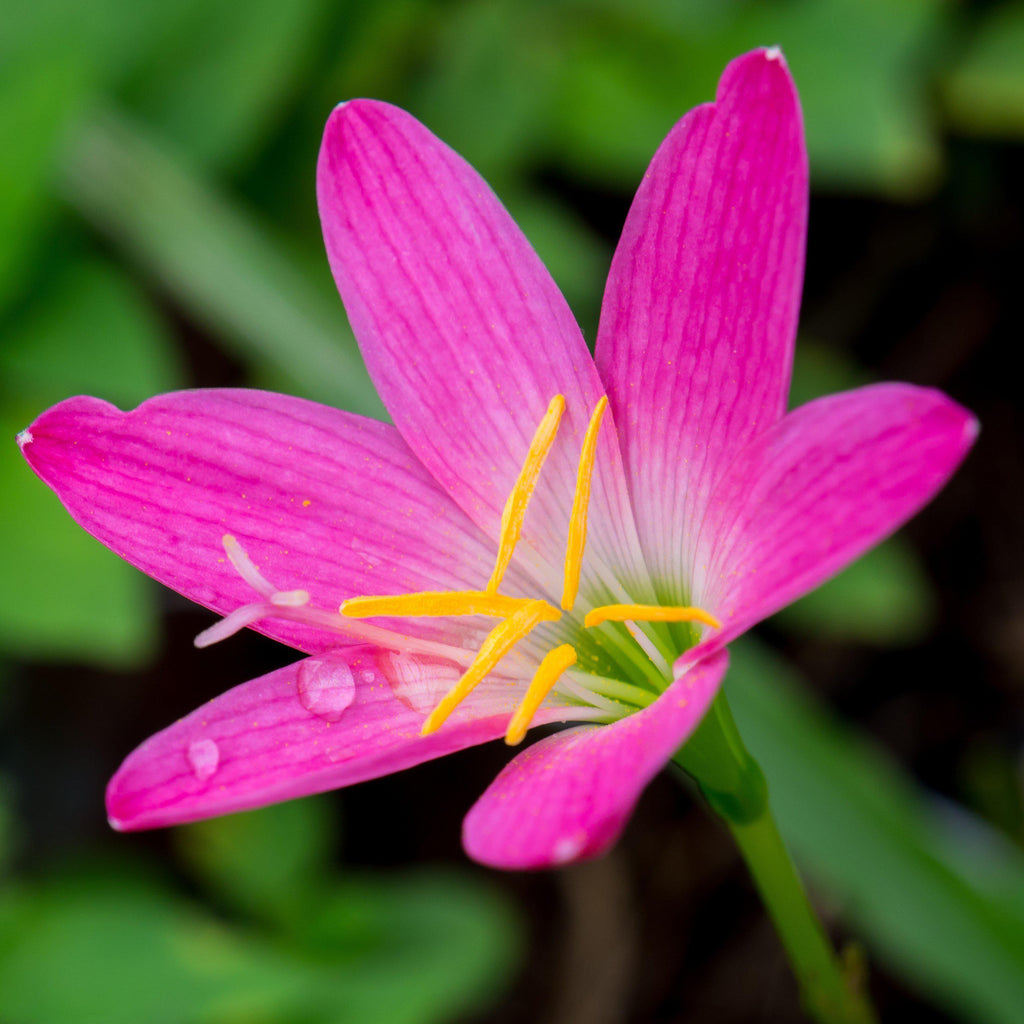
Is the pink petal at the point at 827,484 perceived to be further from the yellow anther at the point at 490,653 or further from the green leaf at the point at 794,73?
the green leaf at the point at 794,73

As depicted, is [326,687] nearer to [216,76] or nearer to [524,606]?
[524,606]

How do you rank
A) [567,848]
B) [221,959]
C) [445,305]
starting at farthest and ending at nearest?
[221,959], [445,305], [567,848]

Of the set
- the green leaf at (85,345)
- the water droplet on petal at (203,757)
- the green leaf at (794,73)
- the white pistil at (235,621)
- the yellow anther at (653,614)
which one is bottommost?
the green leaf at (85,345)

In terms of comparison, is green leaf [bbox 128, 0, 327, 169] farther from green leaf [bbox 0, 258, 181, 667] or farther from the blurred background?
green leaf [bbox 0, 258, 181, 667]

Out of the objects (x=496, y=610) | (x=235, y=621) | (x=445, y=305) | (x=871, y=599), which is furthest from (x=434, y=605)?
(x=871, y=599)

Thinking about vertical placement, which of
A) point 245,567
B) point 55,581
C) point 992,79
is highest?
point 992,79

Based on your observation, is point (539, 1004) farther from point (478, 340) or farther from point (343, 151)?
point (343, 151)

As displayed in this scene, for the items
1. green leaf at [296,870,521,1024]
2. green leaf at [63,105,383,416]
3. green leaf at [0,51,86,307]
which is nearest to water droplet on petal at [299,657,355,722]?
green leaf at [296,870,521,1024]

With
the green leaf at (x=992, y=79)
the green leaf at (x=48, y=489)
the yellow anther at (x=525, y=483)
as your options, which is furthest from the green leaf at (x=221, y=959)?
the green leaf at (x=992, y=79)
